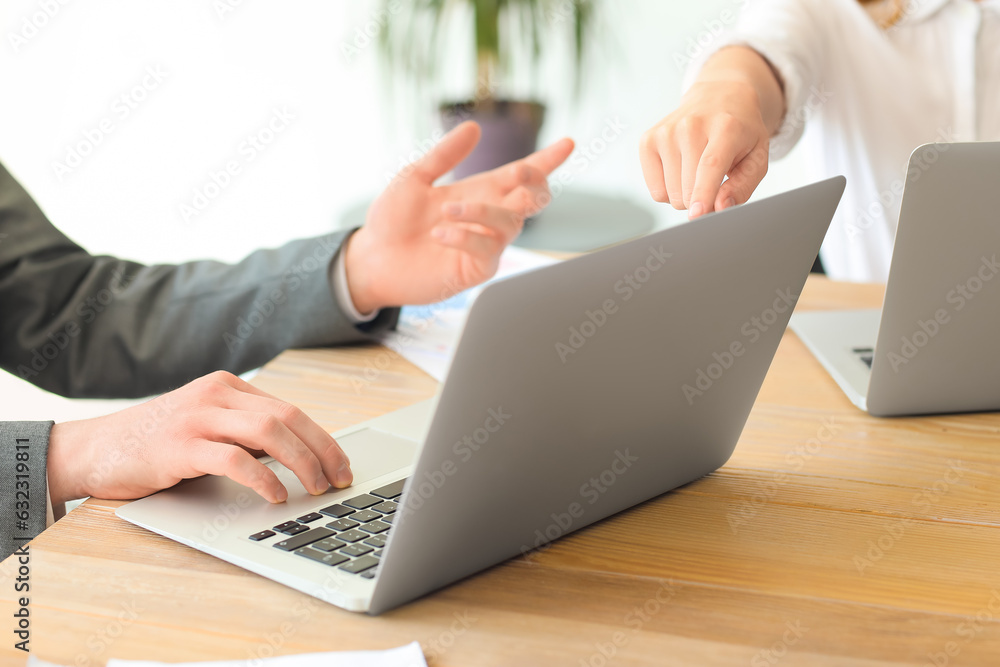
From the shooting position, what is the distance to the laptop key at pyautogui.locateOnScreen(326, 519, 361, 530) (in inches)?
19.6

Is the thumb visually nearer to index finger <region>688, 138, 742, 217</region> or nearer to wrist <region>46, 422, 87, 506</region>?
index finger <region>688, 138, 742, 217</region>

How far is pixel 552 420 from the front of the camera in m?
0.45

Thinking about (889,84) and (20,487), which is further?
(889,84)

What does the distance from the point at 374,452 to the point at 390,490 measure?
0.08 m

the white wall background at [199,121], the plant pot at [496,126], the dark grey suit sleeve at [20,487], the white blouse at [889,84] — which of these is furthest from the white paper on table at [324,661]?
the white wall background at [199,121]

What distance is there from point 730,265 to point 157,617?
1.16 feet

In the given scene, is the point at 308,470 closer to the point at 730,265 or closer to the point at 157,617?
the point at 157,617

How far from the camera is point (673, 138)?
673 millimetres

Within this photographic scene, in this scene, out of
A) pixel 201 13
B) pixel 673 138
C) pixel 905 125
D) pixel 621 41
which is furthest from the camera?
pixel 201 13

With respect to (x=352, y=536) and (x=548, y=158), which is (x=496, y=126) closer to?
(x=548, y=158)

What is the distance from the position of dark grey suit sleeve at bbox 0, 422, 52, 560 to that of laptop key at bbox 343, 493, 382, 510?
0.23m

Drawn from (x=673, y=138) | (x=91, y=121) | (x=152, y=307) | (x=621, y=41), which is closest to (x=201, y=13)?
(x=91, y=121)

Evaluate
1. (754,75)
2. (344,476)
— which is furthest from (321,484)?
(754,75)

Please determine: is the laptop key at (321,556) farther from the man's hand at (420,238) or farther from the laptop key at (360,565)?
the man's hand at (420,238)
